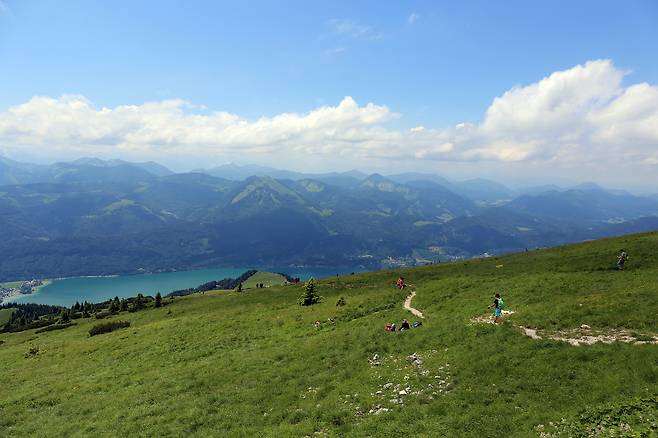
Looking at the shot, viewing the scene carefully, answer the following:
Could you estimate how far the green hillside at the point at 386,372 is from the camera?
67.9ft

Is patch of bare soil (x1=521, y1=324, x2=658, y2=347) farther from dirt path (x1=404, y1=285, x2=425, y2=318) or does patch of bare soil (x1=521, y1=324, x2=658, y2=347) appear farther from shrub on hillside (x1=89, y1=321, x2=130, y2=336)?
shrub on hillside (x1=89, y1=321, x2=130, y2=336)

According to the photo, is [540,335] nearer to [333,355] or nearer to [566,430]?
[566,430]

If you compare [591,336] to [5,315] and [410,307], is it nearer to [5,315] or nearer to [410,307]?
[410,307]

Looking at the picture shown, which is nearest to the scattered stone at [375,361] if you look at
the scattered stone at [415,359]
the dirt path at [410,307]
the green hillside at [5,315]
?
the scattered stone at [415,359]

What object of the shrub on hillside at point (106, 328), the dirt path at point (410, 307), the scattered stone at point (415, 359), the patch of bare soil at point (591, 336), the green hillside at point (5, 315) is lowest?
the green hillside at point (5, 315)

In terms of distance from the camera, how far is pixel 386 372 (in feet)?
92.4

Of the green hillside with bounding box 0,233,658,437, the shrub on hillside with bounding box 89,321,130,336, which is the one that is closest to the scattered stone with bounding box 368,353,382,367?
the green hillside with bounding box 0,233,658,437

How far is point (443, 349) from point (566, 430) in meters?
12.5

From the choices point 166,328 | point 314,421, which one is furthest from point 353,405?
point 166,328

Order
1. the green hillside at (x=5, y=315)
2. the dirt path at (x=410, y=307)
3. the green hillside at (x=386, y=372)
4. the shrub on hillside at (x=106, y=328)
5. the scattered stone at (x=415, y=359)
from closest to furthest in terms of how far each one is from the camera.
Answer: the green hillside at (x=386, y=372), the scattered stone at (x=415, y=359), the dirt path at (x=410, y=307), the shrub on hillside at (x=106, y=328), the green hillside at (x=5, y=315)

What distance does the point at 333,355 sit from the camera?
33625mm

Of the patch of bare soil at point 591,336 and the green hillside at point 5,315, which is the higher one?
the patch of bare soil at point 591,336

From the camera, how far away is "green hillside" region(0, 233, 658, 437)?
20.7 metres

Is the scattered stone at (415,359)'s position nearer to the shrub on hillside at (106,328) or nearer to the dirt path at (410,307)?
the dirt path at (410,307)
